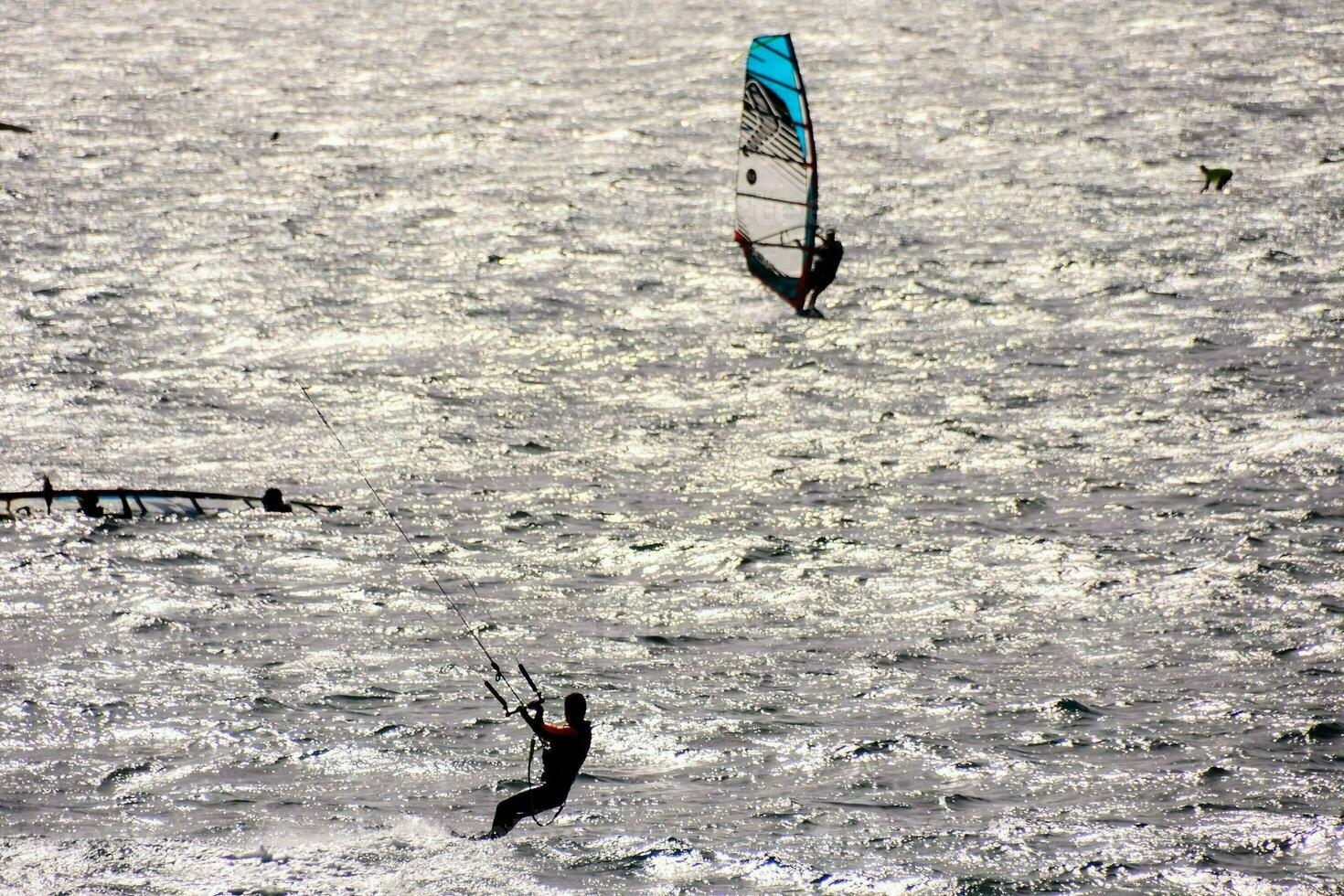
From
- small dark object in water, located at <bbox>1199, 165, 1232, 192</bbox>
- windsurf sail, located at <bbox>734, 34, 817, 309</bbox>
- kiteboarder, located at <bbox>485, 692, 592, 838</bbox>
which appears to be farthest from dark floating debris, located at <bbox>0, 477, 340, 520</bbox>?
small dark object in water, located at <bbox>1199, 165, 1232, 192</bbox>

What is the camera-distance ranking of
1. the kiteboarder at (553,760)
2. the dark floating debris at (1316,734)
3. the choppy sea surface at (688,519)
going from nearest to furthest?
1. the kiteboarder at (553,760)
2. the choppy sea surface at (688,519)
3. the dark floating debris at (1316,734)

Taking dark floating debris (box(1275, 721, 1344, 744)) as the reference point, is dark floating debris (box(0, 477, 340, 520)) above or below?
above

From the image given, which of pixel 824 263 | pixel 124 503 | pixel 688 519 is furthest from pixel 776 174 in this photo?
pixel 124 503

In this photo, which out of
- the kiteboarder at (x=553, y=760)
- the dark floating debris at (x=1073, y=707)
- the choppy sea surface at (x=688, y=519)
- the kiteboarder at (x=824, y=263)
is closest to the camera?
the kiteboarder at (x=553, y=760)

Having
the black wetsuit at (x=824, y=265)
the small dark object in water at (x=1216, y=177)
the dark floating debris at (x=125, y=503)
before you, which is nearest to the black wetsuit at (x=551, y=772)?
the dark floating debris at (x=125, y=503)

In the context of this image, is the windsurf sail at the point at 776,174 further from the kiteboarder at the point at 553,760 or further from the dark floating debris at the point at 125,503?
the kiteboarder at the point at 553,760

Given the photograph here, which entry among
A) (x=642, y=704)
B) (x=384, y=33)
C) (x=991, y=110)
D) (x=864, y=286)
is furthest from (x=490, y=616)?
(x=384, y=33)

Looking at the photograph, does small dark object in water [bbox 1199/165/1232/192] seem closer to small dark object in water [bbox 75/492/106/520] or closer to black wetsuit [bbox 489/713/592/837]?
small dark object in water [bbox 75/492/106/520]
